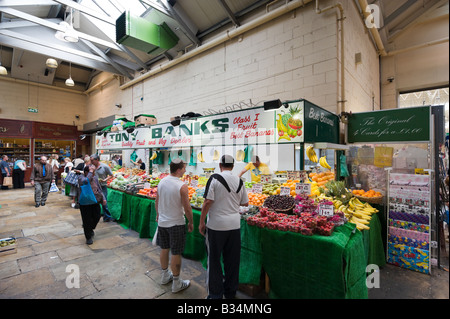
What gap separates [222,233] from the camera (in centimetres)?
253

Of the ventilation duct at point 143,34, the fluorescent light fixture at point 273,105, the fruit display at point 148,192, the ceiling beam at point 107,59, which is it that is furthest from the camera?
the ceiling beam at point 107,59

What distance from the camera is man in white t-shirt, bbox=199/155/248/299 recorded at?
8.32 ft

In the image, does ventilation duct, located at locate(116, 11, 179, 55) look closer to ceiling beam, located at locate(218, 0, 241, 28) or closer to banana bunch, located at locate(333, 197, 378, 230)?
ceiling beam, located at locate(218, 0, 241, 28)


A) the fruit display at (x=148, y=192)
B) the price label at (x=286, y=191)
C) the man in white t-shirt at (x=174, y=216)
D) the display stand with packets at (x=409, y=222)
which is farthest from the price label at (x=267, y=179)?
the fruit display at (x=148, y=192)

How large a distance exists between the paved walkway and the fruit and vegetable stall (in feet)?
1.19

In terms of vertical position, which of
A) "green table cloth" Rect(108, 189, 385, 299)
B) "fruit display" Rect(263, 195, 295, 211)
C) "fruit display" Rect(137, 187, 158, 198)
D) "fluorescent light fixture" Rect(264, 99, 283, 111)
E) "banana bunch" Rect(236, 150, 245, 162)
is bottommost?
"green table cloth" Rect(108, 189, 385, 299)

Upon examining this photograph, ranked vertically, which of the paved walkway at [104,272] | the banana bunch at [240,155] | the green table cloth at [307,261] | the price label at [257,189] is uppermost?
the banana bunch at [240,155]

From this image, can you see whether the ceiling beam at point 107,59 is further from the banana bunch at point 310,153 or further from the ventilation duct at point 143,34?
the banana bunch at point 310,153

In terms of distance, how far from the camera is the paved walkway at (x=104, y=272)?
2.85 meters

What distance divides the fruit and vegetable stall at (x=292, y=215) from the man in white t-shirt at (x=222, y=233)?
1.23 ft

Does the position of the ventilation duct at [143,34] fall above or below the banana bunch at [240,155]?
above

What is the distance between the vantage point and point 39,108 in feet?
43.9

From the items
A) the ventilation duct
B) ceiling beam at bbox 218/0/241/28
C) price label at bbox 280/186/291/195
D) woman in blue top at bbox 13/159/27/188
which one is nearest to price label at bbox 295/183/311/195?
price label at bbox 280/186/291/195
